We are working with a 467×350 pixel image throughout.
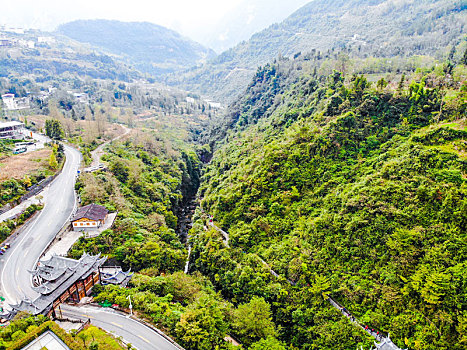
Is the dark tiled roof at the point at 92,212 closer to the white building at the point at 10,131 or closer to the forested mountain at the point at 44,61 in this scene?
the white building at the point at 10,131

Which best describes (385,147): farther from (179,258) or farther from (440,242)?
(179,258)

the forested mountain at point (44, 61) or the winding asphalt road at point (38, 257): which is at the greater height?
the forested mountain at point (44, 61)

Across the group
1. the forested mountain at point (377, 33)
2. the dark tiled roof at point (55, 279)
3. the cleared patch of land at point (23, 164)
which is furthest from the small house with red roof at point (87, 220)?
the forested mountain at point (377, 33)

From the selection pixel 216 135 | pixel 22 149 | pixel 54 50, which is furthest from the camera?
pixel 54 50

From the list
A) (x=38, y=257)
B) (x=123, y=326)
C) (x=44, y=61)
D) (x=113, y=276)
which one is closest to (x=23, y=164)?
(x=38, y=257)

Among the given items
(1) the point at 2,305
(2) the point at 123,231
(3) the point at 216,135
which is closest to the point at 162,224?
(2) the point at 123,231

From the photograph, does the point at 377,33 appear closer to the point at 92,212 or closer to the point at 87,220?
the point at 92,212

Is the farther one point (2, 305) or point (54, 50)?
point (54, 50)
